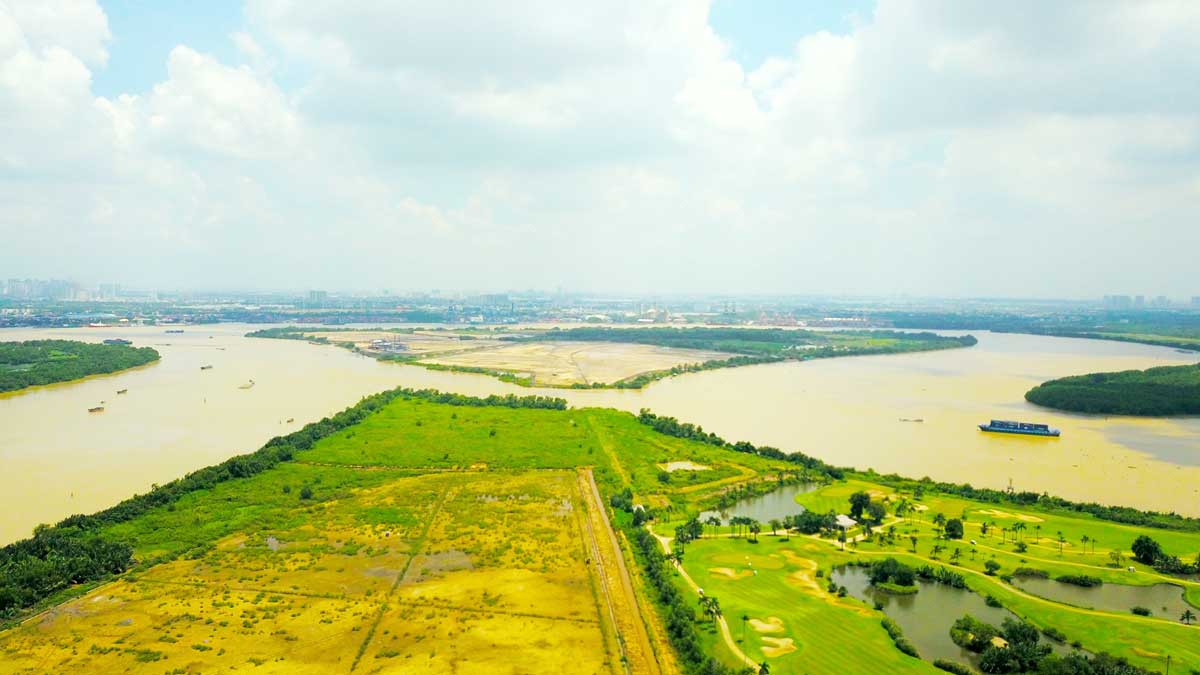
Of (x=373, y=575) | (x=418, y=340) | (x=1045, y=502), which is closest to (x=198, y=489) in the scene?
(x=373, y=575)

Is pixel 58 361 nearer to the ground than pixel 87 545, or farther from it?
farther from it

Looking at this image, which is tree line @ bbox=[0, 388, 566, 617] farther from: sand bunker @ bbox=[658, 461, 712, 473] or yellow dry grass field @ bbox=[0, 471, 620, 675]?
sand bunker @ bbox=[658, 461, 712, 473]

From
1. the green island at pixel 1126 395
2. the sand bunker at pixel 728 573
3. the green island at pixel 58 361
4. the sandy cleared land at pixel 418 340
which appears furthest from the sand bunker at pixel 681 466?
the sandy cleared land at pixel 418 340

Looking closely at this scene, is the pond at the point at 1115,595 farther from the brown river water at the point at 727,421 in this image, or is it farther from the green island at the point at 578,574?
the brown river water at the point at 727,421

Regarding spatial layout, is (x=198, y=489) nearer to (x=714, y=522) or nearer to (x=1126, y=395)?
(x=714, y=522)

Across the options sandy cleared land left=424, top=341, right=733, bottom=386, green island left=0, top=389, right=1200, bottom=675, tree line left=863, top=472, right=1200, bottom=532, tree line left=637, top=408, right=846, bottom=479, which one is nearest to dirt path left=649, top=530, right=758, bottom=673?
green island left=0, top=389, right=1200, bottom=675

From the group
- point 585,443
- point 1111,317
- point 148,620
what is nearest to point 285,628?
point 148,620
